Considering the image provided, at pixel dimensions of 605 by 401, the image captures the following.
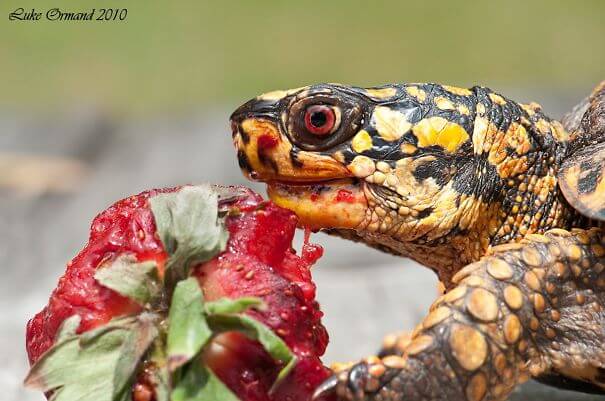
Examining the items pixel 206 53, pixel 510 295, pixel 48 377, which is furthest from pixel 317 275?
pixel 206 53

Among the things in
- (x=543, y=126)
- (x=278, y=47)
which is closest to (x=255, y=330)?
(x=543, y=126)

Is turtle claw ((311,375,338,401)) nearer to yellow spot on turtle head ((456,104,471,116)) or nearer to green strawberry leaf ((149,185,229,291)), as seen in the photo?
green strawberry leaf ((149,185,229,291))

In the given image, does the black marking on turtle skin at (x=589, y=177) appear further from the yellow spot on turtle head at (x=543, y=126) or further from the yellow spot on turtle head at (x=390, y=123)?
the yellow spot on turtle head at (x=390, y=123)

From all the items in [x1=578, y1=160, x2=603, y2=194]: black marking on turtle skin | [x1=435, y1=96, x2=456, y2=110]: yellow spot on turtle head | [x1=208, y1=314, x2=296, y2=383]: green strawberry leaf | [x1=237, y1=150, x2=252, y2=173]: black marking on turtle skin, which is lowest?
[x1=208, y1=314, x2=296, y2=383]: green strawberry leaf

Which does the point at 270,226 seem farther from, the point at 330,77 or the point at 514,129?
the point at 330,77

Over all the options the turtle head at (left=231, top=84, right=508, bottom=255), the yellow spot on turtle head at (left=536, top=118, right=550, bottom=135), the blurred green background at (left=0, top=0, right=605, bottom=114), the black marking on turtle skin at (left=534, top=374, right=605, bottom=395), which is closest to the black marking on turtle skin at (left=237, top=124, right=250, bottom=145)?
the turtle head at (left=231, top=84, right=508, bottom=255)

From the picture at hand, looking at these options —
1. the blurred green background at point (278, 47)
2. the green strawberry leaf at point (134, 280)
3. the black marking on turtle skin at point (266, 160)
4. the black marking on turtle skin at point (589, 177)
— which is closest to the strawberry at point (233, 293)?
the green strawberry leaf at point (134, 280)
